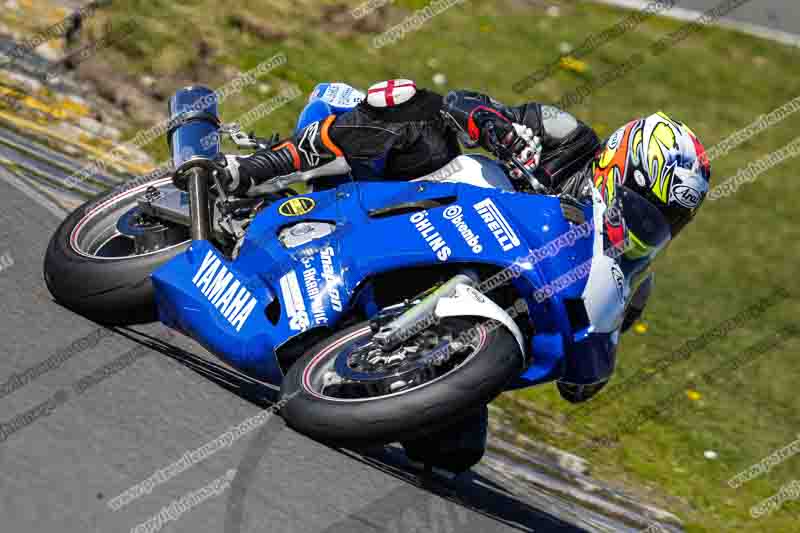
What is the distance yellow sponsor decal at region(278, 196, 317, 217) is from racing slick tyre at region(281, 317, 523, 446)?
76 cm

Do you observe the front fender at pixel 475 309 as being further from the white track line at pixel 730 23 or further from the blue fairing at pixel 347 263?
the white track line at pixel 730 23

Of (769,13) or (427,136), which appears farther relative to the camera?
(769,13)

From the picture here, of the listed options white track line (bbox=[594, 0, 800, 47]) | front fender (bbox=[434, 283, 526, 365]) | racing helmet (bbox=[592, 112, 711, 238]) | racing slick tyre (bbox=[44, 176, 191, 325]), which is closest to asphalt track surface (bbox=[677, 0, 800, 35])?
white track line (bbox=[594, 0, 800, 47])

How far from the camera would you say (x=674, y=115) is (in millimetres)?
10867

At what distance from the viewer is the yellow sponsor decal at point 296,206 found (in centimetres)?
548

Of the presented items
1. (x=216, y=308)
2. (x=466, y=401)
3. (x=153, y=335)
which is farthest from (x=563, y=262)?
(x=153, y=335)

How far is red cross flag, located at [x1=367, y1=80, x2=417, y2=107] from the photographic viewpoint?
5.70 m

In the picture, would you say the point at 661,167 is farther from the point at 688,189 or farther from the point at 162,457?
the point at 162,457

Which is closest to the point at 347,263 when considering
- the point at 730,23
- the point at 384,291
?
the point at 384,291

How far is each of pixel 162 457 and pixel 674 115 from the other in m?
7.29

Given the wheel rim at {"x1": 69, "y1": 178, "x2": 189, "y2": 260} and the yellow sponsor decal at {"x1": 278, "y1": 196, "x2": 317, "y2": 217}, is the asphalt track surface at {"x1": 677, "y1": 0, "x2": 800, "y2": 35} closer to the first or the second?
the wheel rim at {"x1": 69, "y1": 178, "x2": 189, "y2": 260}

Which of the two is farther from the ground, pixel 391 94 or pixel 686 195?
pixel 391 94

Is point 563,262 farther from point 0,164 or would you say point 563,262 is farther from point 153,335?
point 0,164

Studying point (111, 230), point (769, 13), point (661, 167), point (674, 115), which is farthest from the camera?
point (769, 13)
